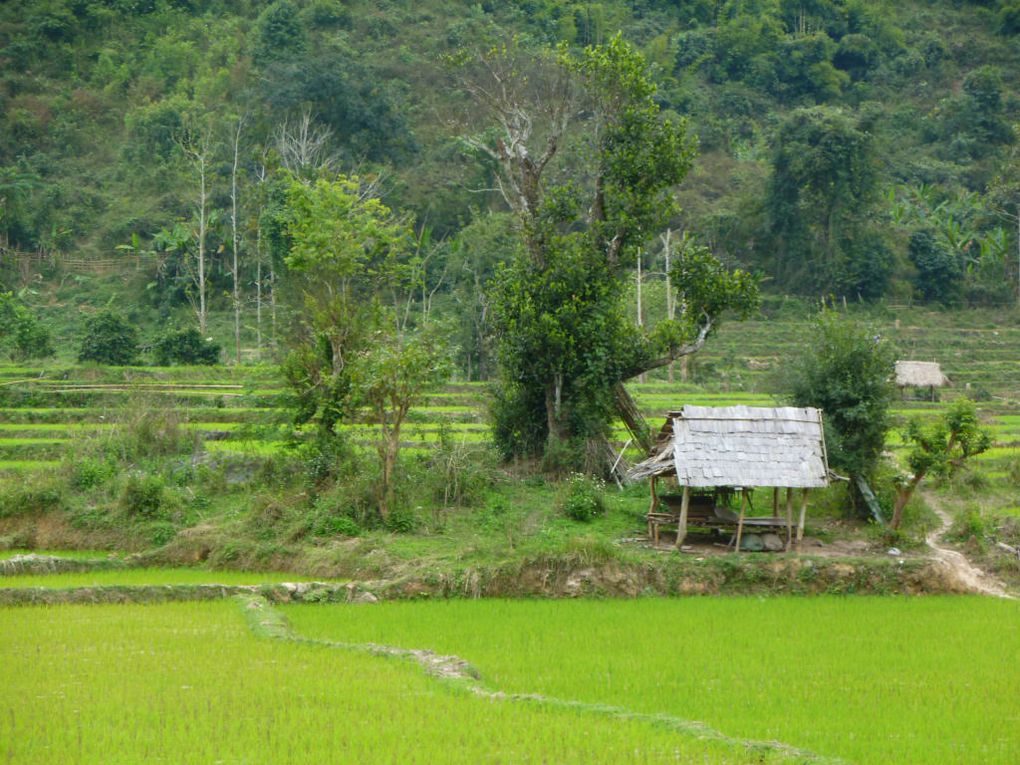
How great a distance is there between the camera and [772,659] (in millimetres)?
11266

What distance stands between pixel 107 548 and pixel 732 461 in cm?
857

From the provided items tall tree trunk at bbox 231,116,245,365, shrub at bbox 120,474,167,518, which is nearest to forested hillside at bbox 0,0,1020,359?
tall tree trunk at bbox 231,116,245,365

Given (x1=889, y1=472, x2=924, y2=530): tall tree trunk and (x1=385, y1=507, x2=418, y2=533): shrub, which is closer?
(x1=889, y1=472, x2=924, y2=530): tall tree trunk

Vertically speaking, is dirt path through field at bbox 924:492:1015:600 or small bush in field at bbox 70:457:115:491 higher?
small bush in field at bbox 70:457:115:491

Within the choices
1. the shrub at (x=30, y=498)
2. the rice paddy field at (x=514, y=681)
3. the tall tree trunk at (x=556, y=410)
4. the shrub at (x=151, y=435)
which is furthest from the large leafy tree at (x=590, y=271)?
the shrub at (x=30, y=498)

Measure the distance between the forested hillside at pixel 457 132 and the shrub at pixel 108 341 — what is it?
185 inches

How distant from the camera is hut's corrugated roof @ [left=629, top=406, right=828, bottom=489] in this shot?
15570mm

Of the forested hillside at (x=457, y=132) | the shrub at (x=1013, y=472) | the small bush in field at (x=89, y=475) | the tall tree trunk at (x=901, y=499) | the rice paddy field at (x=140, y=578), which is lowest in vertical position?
the rice paddy field at (x=140, y=578)

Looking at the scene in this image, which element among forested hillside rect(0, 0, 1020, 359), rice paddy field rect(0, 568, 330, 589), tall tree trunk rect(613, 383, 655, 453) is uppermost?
forested hillside rect(0, 0, 1020, 359)

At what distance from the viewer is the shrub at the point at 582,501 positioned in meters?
17.1

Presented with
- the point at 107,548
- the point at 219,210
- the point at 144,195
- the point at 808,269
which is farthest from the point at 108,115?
the point at 107,548

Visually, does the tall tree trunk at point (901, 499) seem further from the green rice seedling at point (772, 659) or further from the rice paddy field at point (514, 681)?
the rice paddy field at point (514, 681)

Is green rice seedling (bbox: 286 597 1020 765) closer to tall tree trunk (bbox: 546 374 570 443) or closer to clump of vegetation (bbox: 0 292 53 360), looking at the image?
tall tree trunk (bbox: 546 374 570 443)

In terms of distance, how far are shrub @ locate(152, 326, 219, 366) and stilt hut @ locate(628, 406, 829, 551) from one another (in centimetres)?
1597
